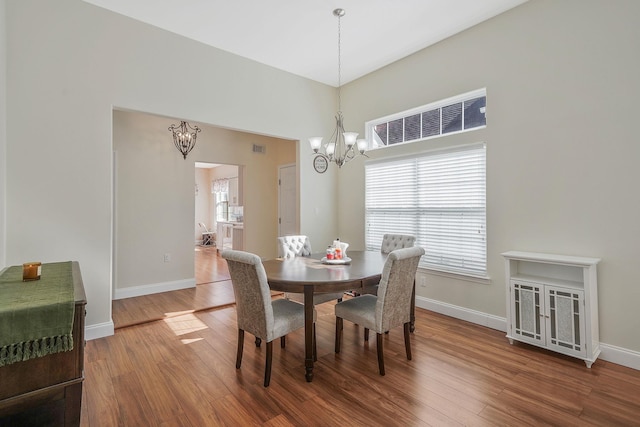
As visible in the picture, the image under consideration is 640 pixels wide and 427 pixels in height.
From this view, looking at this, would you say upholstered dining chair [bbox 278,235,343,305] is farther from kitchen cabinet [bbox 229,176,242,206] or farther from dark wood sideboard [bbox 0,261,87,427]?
kitchen cabinet [bbox 229,176,242,206]

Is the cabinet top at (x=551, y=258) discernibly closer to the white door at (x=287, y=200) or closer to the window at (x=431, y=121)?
the window at (x=431, y=121)

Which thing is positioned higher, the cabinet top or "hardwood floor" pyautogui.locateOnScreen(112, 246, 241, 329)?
the cabinet top

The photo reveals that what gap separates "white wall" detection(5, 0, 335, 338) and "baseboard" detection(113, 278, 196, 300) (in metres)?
1.45

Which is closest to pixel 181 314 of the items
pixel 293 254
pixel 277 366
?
pixel 293 254

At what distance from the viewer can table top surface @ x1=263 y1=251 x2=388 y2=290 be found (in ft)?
7.71

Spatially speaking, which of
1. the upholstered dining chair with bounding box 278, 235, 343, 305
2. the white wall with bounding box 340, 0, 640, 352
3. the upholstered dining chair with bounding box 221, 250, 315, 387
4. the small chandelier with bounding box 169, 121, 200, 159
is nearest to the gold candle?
the upholstered dining chair with bounding box 221, 250, 315, 387

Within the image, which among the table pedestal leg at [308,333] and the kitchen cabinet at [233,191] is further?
the kitchen cabinet at [233,191]

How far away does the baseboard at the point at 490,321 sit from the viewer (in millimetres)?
2539

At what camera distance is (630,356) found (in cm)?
254

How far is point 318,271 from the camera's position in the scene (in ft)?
8.73

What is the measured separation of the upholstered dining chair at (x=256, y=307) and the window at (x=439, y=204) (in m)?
2.14

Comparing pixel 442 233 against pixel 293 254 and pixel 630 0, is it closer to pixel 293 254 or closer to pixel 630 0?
pixel 293 254

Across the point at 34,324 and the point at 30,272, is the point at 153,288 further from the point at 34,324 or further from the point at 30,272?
the point at 34,324

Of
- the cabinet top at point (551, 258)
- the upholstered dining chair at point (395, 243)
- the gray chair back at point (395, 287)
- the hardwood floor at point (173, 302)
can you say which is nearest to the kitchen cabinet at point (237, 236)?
the hardwood floor at point (173, 302)
